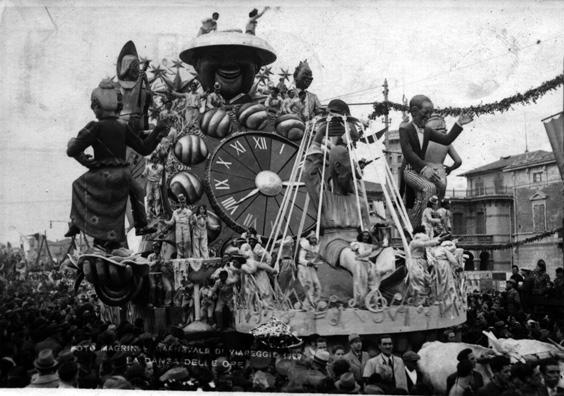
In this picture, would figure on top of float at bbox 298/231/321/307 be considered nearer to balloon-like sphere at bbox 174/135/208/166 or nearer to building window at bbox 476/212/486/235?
balloon-like sphere at bbox 174/135/208/166

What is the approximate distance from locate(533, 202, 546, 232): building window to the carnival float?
140cm

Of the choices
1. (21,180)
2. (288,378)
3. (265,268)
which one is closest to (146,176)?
(21,180)

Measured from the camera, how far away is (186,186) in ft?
33.0

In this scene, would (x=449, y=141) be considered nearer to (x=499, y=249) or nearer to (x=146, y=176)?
(x=499, y=249)

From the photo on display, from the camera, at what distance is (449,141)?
10.0m

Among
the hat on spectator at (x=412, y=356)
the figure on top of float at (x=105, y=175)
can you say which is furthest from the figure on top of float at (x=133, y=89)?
the hat on spectator at (x=412, y=356)

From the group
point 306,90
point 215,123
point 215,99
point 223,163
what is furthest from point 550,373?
point 215,99

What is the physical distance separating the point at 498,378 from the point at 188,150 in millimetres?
5105

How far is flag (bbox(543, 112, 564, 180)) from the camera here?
31.3ft

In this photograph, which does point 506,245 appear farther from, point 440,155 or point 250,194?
point 250,194

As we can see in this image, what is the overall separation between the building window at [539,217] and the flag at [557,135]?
523 millimetres

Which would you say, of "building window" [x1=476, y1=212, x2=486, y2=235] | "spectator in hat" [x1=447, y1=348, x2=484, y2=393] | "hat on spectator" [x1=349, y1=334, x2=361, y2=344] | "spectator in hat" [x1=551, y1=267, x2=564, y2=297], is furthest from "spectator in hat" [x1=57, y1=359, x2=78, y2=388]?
"spectator in hat" [x1=551, y1=267, x2=564, y2=297]

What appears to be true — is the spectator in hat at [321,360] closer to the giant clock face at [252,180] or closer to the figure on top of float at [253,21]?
the giant clock face at [252,180]

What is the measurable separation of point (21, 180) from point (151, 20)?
2721 millimetres
